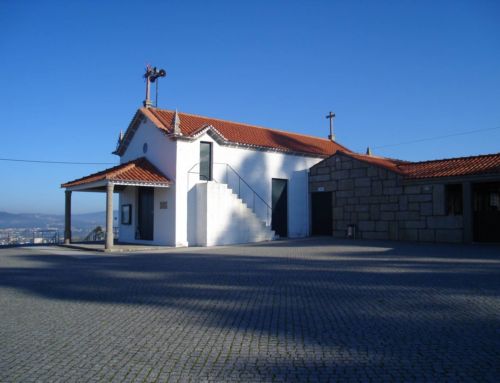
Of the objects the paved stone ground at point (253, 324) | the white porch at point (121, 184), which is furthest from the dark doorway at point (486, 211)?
the white porch at point (121, 184)

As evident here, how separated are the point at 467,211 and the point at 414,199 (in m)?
2.42

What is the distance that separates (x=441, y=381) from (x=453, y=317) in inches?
103

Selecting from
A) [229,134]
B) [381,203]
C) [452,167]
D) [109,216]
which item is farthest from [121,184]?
[452,167]

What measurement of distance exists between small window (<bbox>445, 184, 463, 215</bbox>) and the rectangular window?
11.0 meters

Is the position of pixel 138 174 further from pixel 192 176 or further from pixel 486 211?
pixel 486 211

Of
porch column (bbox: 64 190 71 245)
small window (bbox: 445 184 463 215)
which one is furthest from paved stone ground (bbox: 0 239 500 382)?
porch column (bbox: 64 190 71 245)

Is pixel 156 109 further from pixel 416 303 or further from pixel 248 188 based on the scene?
pixel 416 303

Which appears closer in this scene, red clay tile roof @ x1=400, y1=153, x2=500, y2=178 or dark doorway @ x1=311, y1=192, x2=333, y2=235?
red clay tile roof @ x1=400, y1=153, x2=500, y2=178

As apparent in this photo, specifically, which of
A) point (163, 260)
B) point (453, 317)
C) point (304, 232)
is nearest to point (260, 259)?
point (163, 260)

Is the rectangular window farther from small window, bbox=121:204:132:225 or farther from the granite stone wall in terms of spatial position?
the granite stone wall

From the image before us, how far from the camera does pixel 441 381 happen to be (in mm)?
4141

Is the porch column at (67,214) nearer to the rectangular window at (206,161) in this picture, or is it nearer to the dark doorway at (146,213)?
the dark doorway at (146,213)

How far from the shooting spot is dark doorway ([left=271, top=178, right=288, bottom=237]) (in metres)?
24.4

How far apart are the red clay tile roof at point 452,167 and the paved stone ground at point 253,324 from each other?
743cm
